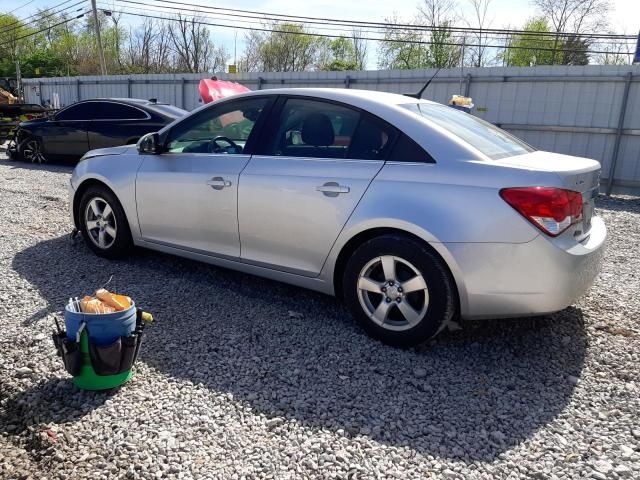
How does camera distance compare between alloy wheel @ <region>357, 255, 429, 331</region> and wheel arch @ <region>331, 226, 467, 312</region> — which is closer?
wheel arch @ <region>331, 226, 467, 312</region>

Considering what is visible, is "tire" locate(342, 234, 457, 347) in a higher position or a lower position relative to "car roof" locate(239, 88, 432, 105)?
lower

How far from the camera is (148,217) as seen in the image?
15.1ft

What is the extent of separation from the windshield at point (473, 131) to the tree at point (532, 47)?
38141 millimetres

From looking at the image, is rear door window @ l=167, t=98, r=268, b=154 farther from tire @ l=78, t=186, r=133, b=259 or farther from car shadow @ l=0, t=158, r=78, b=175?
car shadow @ l=0, t=158, r=78, b=175

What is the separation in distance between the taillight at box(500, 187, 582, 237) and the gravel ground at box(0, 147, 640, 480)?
92cm

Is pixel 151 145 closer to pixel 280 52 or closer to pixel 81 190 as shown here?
pixel 81 190

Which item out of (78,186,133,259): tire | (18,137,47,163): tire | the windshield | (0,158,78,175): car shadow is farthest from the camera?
(18,137,47,163): tire

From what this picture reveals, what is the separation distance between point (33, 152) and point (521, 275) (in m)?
12.4

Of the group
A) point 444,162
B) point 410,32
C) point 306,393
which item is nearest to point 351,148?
point 444,162

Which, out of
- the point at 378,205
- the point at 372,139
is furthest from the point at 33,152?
the point at 378,205

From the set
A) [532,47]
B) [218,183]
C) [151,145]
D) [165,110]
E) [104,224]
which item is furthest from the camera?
[532,47]

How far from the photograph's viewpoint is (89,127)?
11359 mm

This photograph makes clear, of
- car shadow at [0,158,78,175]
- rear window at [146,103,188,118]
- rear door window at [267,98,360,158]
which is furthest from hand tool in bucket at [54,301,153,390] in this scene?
car shadow at [0,158,78,175]

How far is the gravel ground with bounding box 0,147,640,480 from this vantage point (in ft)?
7.90
